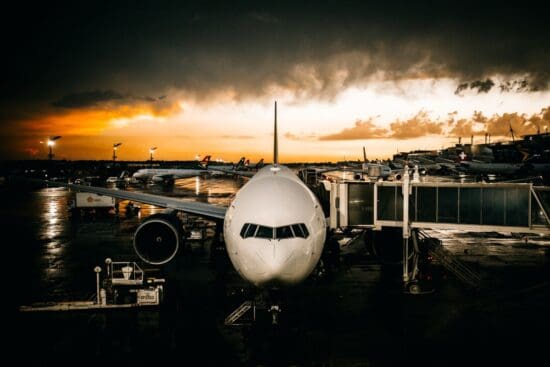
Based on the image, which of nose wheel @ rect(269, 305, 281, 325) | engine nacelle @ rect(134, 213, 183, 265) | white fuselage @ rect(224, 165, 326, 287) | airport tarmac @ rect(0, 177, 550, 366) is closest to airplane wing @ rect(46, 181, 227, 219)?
engine nacelle @ rect(134, 213, 183, 265)

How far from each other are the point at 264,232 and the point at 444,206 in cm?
993

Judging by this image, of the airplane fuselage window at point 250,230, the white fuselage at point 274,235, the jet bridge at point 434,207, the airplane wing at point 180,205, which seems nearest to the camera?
the white fuselage at point 274,235

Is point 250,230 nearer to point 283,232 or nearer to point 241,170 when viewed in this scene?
point 283,232

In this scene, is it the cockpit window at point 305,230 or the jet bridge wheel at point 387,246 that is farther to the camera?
the jet bridge wheel at point 387,246

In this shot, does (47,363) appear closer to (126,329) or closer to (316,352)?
(126,329)

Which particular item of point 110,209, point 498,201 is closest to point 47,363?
point 498,201

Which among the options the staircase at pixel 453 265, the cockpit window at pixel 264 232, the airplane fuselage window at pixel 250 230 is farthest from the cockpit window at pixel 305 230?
the staircase at pixel 453 265

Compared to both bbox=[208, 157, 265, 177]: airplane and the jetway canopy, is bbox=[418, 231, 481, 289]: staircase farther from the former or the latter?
bbox=[208, 157, 265, 177]: airplane

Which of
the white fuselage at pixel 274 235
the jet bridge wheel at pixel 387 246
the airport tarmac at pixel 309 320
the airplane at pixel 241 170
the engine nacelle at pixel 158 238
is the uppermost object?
the airplane at pixel 241 170

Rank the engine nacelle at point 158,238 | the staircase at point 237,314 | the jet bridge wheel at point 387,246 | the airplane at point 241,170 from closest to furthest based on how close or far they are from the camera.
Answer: the staircase at point 237,314
the engine nacelle at point 158,238
the jet bridge wheel at point 387,246
the airplane at point 241,170

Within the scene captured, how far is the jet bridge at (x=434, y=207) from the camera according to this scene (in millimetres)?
16344

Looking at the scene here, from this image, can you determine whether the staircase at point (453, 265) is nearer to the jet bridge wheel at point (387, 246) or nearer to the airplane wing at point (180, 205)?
the jet bridge wheel at point (387, 246)

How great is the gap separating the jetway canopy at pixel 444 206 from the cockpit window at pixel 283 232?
6.90 m

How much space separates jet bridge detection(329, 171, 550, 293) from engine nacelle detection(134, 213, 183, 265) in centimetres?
713
